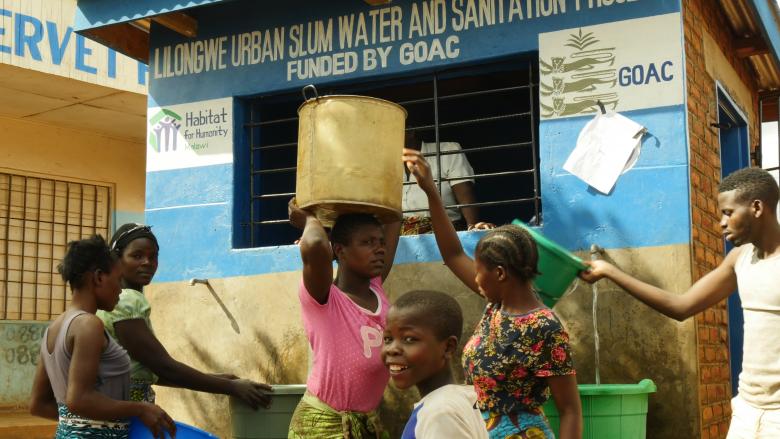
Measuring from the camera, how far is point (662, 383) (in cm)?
448

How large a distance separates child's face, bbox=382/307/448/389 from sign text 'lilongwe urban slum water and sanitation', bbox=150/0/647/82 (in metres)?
2.85

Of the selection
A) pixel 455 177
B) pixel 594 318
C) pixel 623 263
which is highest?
pixel 455 177

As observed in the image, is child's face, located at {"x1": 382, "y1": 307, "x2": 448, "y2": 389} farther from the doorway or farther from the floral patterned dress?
the doorway

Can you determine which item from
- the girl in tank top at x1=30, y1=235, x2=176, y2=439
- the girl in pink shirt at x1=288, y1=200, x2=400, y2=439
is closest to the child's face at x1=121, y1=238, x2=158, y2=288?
the girl in tank top at x1=30, y1=235, x2=176, y2=439

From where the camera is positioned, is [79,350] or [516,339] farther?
[79,350]

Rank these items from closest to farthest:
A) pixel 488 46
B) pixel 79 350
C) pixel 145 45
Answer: pixel 79 350 < pixel 488 46 < pixel 145 45

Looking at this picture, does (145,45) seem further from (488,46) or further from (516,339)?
(516,339)

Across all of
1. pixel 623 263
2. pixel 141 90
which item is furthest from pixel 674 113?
pixel 141 90

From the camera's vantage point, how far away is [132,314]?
3.85 metres

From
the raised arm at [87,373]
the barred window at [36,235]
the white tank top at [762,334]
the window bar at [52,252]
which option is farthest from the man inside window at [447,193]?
the window bar at [52,252]

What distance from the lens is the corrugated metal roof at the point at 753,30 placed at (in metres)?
5.77

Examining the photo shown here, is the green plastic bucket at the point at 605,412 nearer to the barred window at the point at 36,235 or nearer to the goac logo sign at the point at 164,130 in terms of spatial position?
the goac logo sign at the point at 164,130

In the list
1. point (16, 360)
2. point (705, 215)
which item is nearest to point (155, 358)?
point (705, 215)

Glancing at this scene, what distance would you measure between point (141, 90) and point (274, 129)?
2806mm
